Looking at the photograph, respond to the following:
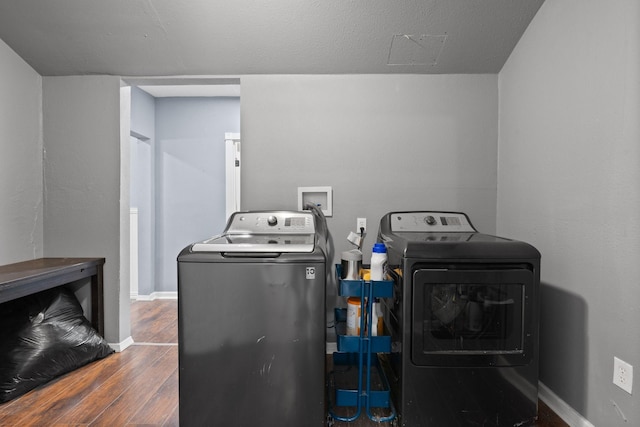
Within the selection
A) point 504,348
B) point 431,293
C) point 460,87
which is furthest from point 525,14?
point 504,348

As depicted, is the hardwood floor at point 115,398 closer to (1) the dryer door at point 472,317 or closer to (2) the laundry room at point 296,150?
(2) the laundry room at point 296,150

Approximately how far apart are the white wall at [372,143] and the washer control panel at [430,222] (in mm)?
175

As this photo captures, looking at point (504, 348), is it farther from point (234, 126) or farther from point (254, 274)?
point (234, 126)

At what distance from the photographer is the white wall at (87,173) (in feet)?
7.98

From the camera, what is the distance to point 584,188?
1.57 m

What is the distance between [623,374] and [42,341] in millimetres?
2784

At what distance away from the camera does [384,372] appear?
6.59 feet

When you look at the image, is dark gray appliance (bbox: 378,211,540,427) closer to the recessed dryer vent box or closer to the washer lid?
the washer lid

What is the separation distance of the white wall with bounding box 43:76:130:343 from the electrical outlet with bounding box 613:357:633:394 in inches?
107

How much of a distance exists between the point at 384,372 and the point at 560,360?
87 centimetres

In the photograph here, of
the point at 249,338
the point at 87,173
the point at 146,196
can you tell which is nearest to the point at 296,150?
the point at 249,338

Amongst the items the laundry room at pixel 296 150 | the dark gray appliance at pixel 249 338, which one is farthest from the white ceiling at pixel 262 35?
the dark gray appliance at pixel 249 338

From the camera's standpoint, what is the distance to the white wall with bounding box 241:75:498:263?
2371 millimetres

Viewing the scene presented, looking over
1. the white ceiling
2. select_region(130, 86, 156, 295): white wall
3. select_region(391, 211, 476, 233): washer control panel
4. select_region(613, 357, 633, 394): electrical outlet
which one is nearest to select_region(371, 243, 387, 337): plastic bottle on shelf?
select_region(391, 211, 476, 233): washer control panel
